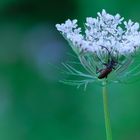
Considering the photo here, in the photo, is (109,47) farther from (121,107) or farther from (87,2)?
(87,2)

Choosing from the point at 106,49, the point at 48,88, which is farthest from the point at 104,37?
the point at 48,88

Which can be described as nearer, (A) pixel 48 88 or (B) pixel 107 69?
(B) pixel 107 69

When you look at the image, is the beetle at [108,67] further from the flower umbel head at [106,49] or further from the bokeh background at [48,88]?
the bokeh background at [48,88]

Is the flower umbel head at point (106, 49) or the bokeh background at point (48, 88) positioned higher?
the bokeh background at point (48, 88)

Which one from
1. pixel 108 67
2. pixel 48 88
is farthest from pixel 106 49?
pixel 48 88

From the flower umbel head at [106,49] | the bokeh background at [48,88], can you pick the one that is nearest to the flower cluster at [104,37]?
the flower umbel head at [106,49]

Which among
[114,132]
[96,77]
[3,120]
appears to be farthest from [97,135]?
[96,77]

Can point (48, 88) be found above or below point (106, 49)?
above

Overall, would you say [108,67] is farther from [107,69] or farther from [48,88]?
[48,88]
